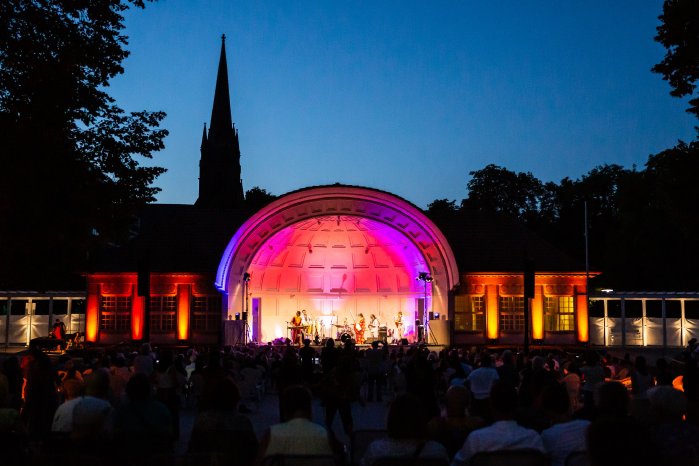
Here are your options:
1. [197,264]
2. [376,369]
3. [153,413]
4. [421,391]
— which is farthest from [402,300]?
[153,413]

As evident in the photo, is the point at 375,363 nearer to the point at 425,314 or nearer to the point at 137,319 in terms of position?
the point at 137,319

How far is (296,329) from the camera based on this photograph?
34.9 metres

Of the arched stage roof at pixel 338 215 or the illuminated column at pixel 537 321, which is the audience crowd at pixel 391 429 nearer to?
the arched stage roof at pixel 338 215

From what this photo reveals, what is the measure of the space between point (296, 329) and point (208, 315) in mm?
4312

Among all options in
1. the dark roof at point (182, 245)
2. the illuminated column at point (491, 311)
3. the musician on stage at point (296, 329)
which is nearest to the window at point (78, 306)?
the dark roof at point (182, 245)

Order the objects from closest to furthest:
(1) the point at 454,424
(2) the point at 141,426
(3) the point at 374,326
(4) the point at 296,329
Answer: (2) the point at 141,426, (1) the point at 454,424, (4) the point at 296,329, (3) the point at 374,326

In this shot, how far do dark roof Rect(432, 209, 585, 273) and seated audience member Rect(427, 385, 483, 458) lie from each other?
25.4 meters

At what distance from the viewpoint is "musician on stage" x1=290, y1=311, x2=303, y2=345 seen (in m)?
34.6

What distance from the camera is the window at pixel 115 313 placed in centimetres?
3212

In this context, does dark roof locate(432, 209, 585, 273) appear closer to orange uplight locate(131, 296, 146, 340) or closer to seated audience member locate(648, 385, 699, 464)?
orange uplight locate(131, 296, 146, 340)

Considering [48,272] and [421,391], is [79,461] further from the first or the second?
[48,272]

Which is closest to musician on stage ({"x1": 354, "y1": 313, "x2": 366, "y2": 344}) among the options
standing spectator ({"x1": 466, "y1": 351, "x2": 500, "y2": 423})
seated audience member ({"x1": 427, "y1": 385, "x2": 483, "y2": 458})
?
standing spectator ({"x1": 466, "y1": 351, "x2": 500, "y2": 423})

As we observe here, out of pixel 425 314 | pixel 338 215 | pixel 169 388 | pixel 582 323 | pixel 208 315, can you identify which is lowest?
pixel 169 388

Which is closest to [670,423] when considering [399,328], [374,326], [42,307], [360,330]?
[360,330]
